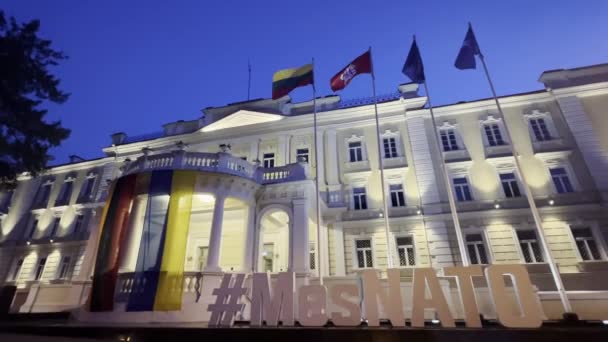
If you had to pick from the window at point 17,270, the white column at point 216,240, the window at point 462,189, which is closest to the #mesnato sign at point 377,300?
the white column at point 216,240

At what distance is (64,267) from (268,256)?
16.6 m

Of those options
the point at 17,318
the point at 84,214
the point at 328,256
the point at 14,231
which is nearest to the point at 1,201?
the point at 14,231

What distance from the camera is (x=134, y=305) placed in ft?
34.1

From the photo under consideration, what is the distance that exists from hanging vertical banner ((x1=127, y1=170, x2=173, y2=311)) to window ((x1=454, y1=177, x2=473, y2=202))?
51.6ft

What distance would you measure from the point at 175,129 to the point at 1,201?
1865cm

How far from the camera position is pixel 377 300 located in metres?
7.90

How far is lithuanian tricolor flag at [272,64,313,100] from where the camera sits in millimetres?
15023

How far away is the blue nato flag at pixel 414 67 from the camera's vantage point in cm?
1377

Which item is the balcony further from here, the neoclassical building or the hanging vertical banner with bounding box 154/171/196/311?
the hanging vertical banner with bounding box 154/171/196/311

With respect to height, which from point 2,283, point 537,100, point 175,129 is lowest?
point 2,283

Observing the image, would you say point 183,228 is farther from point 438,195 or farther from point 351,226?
point 438,195

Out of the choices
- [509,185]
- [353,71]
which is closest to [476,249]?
[509,185]

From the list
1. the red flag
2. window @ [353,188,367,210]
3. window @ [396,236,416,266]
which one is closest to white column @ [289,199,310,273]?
window @ [353,188,367,210]

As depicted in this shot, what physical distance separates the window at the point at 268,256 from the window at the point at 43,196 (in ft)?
70.8
